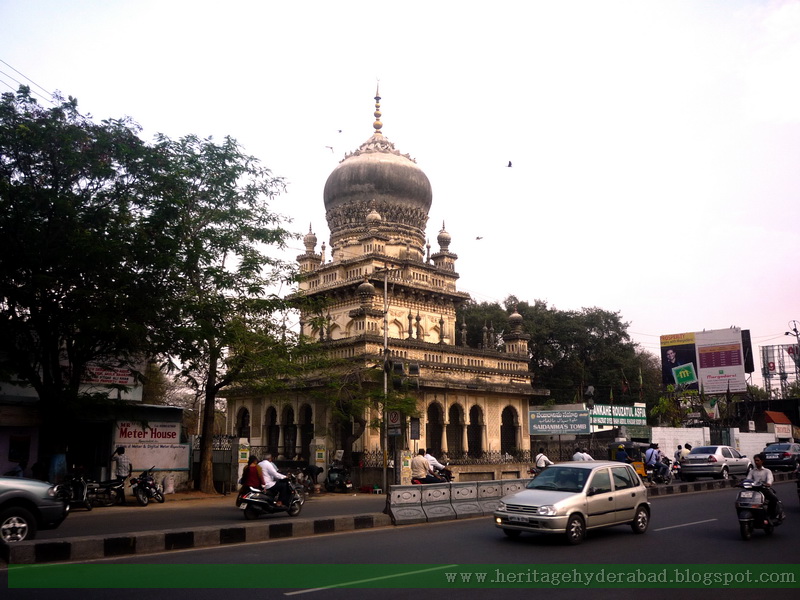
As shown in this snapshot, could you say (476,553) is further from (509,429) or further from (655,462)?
(509,429)

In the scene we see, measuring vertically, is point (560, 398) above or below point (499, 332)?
below

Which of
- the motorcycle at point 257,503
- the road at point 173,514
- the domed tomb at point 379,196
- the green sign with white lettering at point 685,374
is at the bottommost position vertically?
the road at point 173,514

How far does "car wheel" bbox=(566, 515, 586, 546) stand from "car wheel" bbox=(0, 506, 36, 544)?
833 centimetres

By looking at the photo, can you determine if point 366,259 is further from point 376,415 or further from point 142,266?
point 142,266

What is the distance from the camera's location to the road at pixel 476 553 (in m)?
7.68

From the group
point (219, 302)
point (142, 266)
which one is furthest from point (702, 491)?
point (142, 266)

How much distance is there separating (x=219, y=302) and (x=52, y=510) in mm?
10257

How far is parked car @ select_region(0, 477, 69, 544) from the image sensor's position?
10.6m

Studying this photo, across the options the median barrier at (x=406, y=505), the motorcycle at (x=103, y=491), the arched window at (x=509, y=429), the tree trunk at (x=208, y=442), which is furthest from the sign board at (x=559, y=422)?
the motorcycle at (x=103, y=491)

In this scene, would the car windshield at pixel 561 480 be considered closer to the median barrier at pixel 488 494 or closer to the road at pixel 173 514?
the median barrier at pixel 488 494

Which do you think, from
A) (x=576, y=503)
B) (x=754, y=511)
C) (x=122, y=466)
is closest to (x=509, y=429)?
(x=122, y=466)

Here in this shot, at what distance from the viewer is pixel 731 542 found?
1125 centimetres

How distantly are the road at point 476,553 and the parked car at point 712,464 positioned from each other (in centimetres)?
1336

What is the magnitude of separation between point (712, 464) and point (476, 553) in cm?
1949
